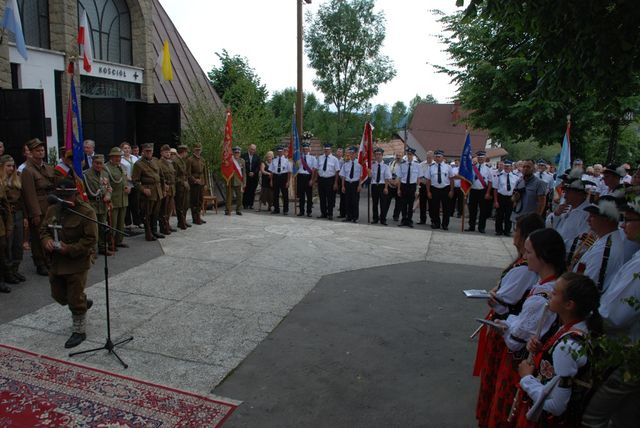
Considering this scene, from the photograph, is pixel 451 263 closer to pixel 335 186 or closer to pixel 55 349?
pixel 335 186

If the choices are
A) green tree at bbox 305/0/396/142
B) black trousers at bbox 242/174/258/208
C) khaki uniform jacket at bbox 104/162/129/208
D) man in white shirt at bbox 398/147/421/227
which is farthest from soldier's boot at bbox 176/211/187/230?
green tree at bbox 305/0/396/142

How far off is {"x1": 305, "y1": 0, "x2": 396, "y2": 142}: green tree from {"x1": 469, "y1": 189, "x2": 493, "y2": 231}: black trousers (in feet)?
68.1

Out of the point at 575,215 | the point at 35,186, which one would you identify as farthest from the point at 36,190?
the point at 575,215

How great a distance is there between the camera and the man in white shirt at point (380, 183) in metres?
14.6

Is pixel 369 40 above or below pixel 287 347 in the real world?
above

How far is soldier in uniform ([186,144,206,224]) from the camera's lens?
40.8ft

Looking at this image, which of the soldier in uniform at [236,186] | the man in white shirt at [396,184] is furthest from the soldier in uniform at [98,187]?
the man in white shirt at [396,184]

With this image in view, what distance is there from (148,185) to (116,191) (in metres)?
0.83

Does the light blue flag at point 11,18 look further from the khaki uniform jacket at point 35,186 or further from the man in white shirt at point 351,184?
the man in white shirt at point 351,184

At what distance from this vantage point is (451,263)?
9.98 metres

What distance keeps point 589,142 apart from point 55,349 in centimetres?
2104

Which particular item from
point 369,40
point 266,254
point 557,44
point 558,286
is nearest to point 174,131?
point 266,254

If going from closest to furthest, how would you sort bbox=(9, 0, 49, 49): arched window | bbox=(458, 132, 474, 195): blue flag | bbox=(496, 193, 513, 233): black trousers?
bbox=(9, 0, 49, 49): arched window, bbox=(458, 132, 474, 195): blue flag, bbox=(496, 193, 513, 233): black trousers

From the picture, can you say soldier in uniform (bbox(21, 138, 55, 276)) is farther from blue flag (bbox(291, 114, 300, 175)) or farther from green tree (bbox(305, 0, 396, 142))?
green tree (bbox(305, 0, 396, 142))
